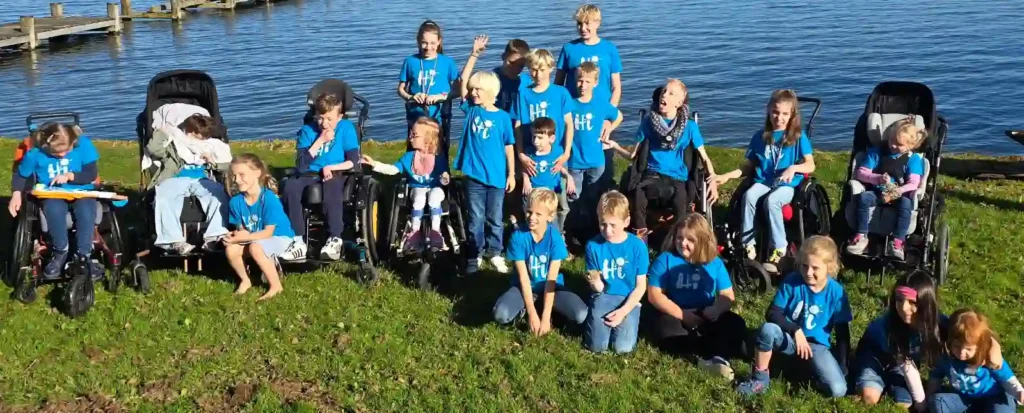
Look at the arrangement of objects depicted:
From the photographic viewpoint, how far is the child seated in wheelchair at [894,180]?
6.67 m

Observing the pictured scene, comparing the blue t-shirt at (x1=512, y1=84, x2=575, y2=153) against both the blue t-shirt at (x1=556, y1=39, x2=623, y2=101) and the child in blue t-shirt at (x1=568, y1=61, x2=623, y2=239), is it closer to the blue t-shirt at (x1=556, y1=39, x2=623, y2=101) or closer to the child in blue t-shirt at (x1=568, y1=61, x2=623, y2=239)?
the child in blue t-shirt at (x1=568, y1=61, x2=623, y2=239)

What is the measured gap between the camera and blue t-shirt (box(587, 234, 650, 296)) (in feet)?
19.2

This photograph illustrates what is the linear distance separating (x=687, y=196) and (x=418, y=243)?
2.04 meters

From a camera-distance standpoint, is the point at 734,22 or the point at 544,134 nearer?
the point at 544,134

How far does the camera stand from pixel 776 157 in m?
6.97

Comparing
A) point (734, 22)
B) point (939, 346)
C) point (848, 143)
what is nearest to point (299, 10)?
point (734, 22)

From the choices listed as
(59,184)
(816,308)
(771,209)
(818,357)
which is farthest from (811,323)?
(59,184)

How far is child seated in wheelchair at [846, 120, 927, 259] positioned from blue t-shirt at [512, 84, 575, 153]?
2.21 meters

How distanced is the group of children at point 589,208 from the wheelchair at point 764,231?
3.3 inches

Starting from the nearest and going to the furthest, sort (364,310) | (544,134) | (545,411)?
1. (545,411)
2. (364,310)
3. (544,134)

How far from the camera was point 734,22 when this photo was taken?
30.4 m

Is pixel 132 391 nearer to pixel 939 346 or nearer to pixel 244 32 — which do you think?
pixel 939 346

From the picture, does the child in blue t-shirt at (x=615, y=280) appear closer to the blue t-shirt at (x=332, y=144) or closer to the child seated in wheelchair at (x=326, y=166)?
the child seated in wheelchair at (x=326, y=166)

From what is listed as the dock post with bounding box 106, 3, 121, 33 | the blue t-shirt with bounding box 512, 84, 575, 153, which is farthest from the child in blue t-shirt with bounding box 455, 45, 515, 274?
the dock post with bounding box 106, 3, 121, 33
